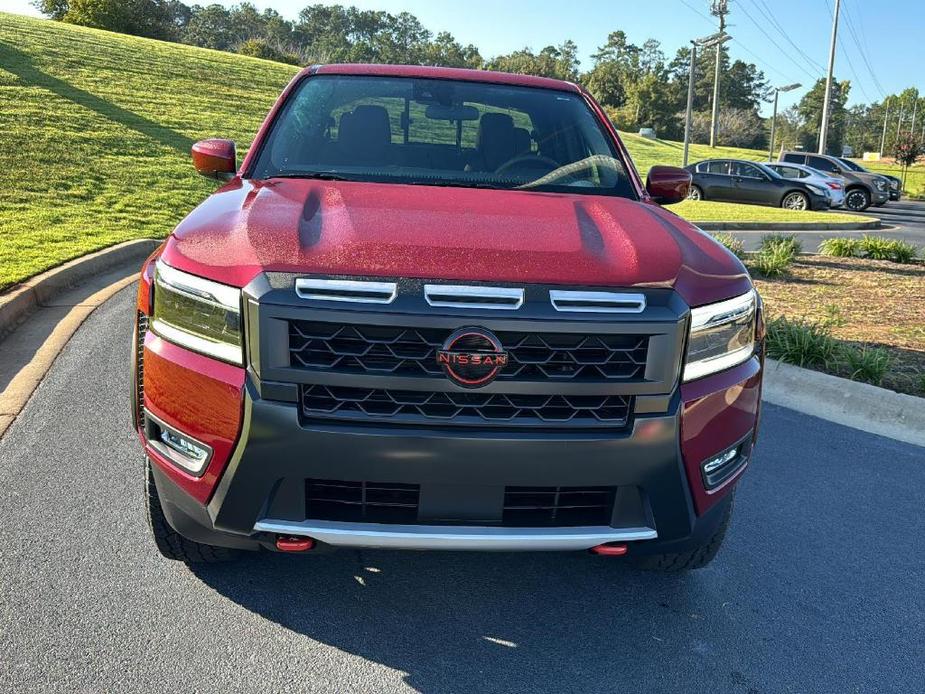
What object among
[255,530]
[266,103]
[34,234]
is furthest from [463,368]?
[266,103]

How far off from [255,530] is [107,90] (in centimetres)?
2286

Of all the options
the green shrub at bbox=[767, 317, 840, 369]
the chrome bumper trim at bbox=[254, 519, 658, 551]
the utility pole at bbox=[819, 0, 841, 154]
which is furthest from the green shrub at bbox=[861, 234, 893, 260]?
the utility pole at bbox=[819, 0, 841, 154]

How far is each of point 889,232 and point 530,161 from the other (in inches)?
672

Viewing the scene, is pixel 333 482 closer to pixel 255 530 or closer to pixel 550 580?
pixel 255 530

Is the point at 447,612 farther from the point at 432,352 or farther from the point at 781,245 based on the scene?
the point at 781,245

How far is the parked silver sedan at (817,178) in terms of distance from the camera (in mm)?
22688

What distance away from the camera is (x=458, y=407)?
224 centimetres

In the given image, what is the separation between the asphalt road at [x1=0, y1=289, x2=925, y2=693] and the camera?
7.98 feet

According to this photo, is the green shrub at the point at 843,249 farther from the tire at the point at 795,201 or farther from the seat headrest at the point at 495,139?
the tire at the point at 795,201

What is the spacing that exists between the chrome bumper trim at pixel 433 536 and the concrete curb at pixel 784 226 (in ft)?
45.6

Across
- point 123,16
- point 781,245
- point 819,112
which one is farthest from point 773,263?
point 819,112

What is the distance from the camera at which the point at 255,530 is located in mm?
2293

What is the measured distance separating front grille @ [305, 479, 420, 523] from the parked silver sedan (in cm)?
2290

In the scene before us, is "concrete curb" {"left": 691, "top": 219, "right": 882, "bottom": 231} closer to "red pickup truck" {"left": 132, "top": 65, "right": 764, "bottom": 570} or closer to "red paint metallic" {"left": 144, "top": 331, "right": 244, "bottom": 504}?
"red pickup truck" {"left": 132, "top": 65, "right": 764, "bottom": 570}
